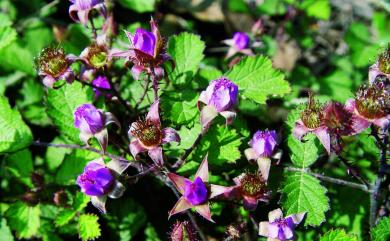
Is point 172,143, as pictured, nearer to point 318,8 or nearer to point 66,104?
point 66,104

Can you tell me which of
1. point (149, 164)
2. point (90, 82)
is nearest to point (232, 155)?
point (149, 164)

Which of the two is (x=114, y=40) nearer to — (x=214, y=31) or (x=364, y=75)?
(x=214, y=31)

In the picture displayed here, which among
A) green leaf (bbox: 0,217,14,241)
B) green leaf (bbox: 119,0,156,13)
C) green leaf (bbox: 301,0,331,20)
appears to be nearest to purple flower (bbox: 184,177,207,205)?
green leaf (bbox: 0,217,14,241)

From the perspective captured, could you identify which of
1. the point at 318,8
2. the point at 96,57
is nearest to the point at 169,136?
the point at 96,57

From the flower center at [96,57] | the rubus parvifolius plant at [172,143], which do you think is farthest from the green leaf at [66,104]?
the flower center at [96,57]

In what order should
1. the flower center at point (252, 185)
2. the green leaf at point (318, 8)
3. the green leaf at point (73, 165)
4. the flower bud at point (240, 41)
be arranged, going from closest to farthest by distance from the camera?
1. the flower center at point (252, 185)
2. the green leaf at point (73, 165)
3. the flower bud at point (240, 41)
4. the green leaf at point (318, 8)

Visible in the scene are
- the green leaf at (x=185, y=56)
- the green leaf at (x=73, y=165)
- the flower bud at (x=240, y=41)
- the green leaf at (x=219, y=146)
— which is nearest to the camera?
the green leaf at (x=219, y=146)

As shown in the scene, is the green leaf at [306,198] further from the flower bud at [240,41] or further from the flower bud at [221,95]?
the flower bud at [240,41]
